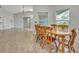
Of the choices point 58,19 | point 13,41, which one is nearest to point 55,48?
point 58,19

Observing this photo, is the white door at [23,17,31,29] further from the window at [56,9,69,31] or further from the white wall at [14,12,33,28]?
the window at [56,9,69,31]

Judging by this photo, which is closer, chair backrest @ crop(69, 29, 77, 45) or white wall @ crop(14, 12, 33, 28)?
chair backrest @ crop(69, 29, 77, 45)

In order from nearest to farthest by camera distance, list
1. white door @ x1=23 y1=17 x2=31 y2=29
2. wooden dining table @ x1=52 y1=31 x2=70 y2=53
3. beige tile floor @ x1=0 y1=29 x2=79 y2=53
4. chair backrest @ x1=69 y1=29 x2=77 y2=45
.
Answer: chair backrest @ x1=69 y1=29 x2=77 y2=45, wooden dining table @ x1=52 y1=31 x2=70 y2=53, white door @ x1=23 y1=17 x2=31 y2=29, beige tile floor @ x1=0 y1=29 x2=79 y2=53

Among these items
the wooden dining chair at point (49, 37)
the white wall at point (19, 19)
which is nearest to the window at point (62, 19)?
the wooden dining chair at point (49, 37)

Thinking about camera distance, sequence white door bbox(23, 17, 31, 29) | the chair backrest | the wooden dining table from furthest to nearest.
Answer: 1. white door bbox(23, 17, 31, 29)
2. the wooden dining table
3. the chair backrest

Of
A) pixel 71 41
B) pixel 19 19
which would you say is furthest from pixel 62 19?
pixel 19 19

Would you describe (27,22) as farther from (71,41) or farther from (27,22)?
(71,41)

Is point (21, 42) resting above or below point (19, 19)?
below

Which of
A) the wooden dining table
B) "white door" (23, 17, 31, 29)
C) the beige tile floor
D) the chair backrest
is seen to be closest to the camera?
the chair backrest

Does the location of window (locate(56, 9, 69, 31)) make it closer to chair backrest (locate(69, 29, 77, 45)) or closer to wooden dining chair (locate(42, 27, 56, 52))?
chair backrest (locate(69, 29, 77, 45))

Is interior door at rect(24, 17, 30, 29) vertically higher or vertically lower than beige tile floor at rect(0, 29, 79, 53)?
higher

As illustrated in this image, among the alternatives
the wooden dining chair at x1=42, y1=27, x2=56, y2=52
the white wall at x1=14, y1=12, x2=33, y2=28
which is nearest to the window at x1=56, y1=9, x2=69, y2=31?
the wooden dining chair at x1=42, y1=27, x2=56, y2=52

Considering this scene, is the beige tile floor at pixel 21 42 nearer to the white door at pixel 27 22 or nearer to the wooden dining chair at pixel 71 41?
the white door at pixel 27 22

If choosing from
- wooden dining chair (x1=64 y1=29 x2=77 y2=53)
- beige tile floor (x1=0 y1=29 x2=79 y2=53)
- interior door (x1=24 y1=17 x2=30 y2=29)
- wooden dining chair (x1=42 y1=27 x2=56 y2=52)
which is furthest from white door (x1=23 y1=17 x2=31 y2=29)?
wooden dining chair (x1=64 y1=29 x2=77 y2=53)
